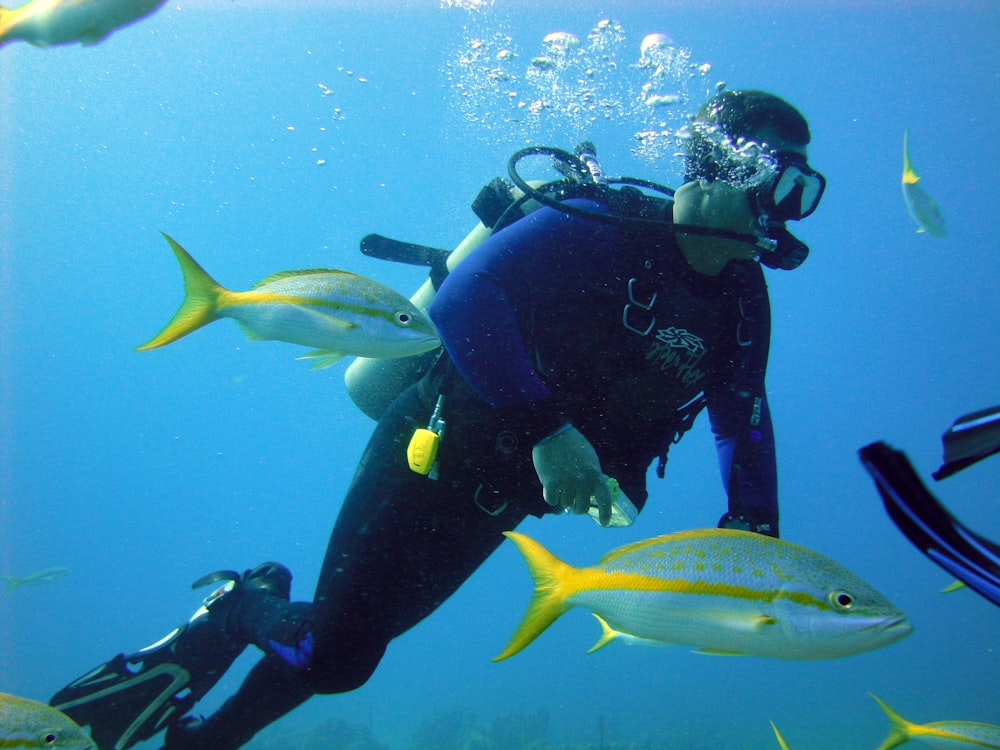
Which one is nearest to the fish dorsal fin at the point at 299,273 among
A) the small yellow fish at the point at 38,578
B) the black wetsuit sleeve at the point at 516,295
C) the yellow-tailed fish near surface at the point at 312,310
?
the yellow-tailed fish near surface at the point at 312,310

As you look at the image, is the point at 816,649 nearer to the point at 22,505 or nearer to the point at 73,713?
the point at 73,713

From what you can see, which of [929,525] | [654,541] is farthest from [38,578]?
[929,525]

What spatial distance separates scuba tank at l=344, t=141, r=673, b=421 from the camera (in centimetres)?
323

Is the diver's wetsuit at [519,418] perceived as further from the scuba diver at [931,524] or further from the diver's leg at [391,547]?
the scuba diver at [931,524]

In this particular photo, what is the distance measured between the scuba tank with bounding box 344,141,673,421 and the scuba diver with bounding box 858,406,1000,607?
2613 millimetres

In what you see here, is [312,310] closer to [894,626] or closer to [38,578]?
[894,626]

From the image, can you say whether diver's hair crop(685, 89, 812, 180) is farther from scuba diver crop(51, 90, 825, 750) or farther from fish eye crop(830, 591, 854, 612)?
fish eye crop(830, 591, 854, 612)

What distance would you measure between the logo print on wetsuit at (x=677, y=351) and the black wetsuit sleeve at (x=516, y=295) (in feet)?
1.76

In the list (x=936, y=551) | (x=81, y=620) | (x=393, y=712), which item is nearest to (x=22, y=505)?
(x=81, y=620)

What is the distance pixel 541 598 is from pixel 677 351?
1.92 metres

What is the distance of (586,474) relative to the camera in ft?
7.83

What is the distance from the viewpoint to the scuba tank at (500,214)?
3.23 m

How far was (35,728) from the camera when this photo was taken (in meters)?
1.94

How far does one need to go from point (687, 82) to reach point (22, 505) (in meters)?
107
